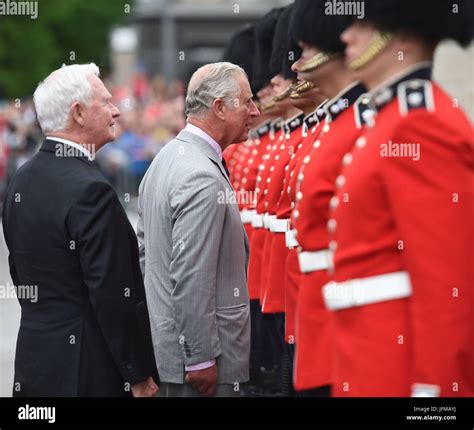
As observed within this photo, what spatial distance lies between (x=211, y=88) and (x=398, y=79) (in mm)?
1795

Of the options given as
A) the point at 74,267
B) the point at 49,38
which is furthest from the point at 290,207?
the point at 49,38

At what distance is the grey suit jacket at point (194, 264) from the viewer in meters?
4.86

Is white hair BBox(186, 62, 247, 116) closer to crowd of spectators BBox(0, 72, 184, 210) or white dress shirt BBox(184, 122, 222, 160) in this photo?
white dress shirt BBox(184, 122, 222, 160)

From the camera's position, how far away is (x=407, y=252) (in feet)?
10.8

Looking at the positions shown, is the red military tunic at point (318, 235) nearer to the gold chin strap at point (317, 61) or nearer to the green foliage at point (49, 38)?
the gold chin strap at point (317, 61)

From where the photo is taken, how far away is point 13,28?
3341cm

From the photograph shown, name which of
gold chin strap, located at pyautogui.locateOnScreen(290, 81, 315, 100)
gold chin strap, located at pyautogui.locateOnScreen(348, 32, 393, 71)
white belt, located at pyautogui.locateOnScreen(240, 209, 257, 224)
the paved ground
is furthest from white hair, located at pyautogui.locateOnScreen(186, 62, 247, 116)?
the paved ground

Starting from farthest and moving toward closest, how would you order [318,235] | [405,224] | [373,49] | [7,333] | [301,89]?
[7,333]
[301,89]
[318,235]
[373,49]
[405,224]

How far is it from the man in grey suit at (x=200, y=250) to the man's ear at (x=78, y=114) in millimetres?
487

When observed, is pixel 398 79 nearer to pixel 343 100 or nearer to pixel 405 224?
pixel 405 224

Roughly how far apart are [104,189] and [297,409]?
1017 mm

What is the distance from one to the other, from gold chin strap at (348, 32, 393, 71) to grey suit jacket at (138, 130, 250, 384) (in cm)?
145

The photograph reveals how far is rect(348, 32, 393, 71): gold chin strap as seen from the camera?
3.51m

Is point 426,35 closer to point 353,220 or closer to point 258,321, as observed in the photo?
point 353,220
